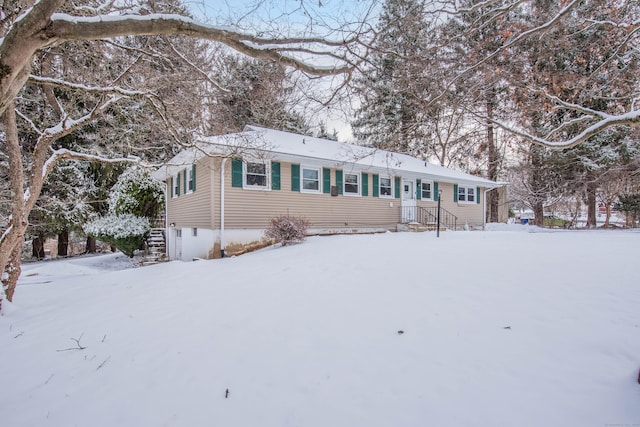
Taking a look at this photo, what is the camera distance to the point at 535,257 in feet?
19.2

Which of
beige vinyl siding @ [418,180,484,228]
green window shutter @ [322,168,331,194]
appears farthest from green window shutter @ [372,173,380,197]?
beige vinyl siding @ [418,180,484,228]

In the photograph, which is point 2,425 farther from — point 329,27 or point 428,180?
point 428,180

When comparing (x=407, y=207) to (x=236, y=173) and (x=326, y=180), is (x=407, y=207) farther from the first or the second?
(x=236, y=173)

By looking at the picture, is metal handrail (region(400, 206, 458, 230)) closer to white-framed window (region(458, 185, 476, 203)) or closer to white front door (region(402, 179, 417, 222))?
white front door (region(402, 179, 417, 222))

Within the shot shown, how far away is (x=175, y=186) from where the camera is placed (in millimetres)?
14086

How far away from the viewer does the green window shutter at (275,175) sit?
10.6 metres

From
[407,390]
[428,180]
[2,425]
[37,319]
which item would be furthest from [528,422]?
[428,180]

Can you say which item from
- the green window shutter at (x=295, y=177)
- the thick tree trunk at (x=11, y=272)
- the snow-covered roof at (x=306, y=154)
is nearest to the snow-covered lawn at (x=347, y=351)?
the thick tree trunk at (x=11, y=272)

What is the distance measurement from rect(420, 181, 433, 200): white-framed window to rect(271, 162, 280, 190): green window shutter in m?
7.69

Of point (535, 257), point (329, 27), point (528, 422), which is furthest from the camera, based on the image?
point (535, 257)

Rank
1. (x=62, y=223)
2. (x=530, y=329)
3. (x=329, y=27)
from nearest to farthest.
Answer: (x=530, y=329), (x=329, y=27), (x=62, y=223)

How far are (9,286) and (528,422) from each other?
6872 mm

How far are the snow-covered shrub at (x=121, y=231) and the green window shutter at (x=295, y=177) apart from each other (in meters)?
8.06

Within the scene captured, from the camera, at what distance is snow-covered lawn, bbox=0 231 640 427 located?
216 centimetres
